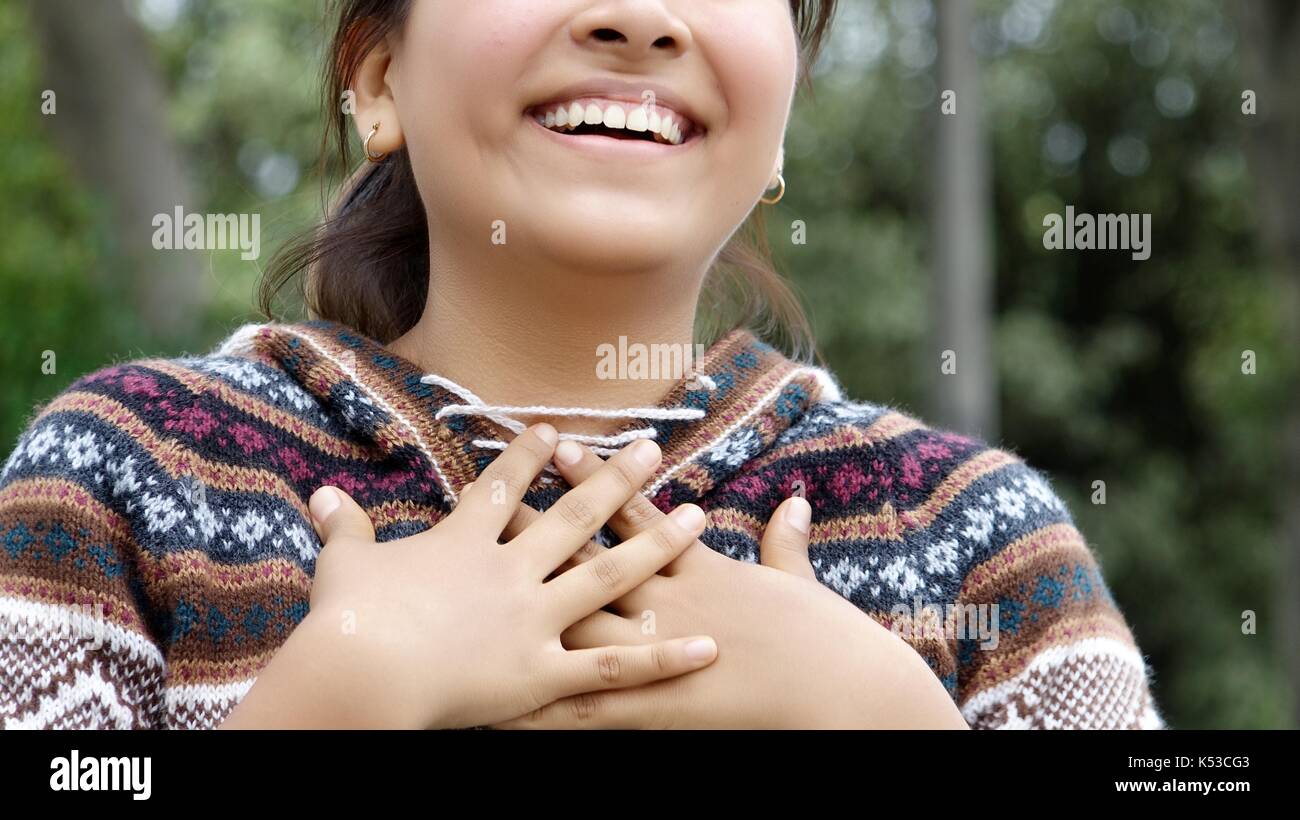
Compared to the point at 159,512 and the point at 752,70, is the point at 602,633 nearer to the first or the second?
the point at 159,512

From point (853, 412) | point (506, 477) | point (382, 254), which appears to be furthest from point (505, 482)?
point (382, 254)

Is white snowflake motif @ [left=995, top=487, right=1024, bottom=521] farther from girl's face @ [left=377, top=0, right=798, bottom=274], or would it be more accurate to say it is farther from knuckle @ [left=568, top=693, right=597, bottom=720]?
knuckle @ [left=568, top=693, right=597, bottom=720]

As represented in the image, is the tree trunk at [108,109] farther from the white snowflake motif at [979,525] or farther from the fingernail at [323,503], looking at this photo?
the white snowflake motif at [979,525]

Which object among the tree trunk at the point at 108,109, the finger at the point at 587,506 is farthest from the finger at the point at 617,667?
the tree trunk at the point at 108,109

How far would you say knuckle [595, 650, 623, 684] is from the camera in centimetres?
158

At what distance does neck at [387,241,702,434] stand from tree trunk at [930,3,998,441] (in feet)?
16.4

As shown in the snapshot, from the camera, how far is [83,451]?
173 cm

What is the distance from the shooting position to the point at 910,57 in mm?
12555

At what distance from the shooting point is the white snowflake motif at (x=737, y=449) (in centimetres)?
Result: 189

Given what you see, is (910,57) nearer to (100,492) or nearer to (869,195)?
(869,195)

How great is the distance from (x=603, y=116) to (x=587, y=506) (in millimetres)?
463

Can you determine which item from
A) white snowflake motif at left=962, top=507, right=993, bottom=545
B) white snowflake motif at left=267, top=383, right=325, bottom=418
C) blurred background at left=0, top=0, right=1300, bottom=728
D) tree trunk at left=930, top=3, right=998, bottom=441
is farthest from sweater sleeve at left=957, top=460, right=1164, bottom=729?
blurred background at left=0, top=0, right=1300, bottom=728
